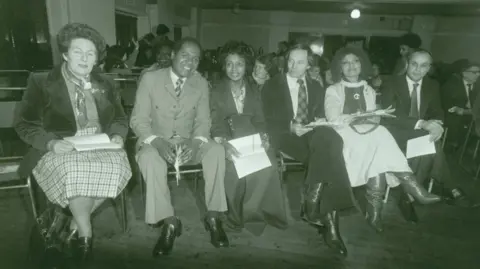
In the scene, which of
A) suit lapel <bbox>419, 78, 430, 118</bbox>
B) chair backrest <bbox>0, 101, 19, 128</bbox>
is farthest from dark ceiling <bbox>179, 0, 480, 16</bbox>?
chair backrest <bbox>0, 101, 19, 128</bbox>

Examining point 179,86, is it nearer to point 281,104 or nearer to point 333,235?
point 281,104

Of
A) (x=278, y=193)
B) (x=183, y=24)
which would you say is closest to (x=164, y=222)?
(x=278, y=193)

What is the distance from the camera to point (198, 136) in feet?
9.51

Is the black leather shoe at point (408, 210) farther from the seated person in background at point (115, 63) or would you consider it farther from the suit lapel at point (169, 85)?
the seated person in background at point (115, 63)

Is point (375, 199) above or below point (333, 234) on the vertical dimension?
above

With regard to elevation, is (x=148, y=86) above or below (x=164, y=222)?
above

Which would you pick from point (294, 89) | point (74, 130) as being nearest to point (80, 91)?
point (74, 130)

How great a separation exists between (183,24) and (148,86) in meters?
9.63

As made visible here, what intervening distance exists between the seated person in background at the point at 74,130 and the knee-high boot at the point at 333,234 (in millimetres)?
1514

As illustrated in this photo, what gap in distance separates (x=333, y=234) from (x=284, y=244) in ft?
1.21

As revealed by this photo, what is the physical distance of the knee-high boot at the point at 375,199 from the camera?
2.93 metres

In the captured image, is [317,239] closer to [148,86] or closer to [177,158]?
[177,158]

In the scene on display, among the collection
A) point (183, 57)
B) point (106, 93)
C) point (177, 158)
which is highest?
point (183, 57)

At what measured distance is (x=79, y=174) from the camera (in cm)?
232
